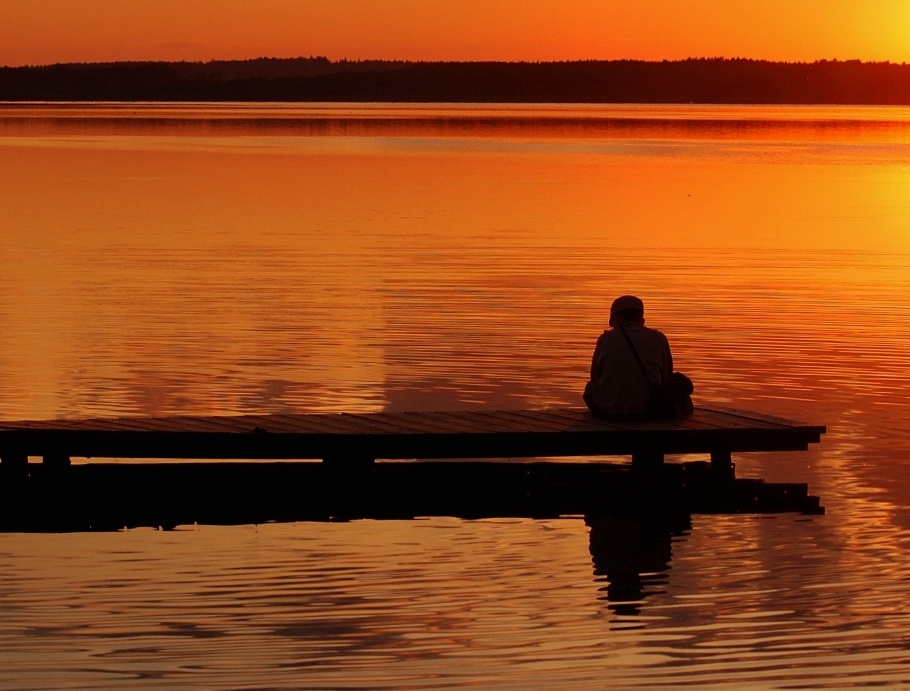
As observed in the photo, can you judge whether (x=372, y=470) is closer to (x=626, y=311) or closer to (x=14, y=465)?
(x=626, y=311)

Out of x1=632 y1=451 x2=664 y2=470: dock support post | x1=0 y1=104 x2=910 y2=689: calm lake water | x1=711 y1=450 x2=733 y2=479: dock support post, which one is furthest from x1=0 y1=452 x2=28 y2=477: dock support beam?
x1=711 y1=450 x2=733 y2=479: dock support post

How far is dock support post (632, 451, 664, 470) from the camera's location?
527 inches

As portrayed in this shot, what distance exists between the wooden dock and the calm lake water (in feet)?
1.68

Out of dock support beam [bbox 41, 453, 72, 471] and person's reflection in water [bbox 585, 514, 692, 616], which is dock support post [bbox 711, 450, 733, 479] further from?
dock support beam [bbox 41, 453, 72, 471]

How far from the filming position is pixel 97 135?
352 feet

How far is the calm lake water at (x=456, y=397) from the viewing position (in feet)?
30.4

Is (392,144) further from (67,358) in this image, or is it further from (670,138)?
(67,358)

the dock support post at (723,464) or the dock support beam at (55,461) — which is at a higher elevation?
the dock support beam at (55,461)

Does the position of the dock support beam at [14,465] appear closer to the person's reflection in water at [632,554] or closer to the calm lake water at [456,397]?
the calm lake water at [456,397]

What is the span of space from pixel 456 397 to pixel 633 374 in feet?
13.6

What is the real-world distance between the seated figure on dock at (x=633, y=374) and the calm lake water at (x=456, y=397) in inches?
40.0

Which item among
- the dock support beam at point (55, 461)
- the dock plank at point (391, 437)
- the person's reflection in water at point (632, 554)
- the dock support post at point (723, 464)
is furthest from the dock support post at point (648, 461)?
the dock support beam at point (55, 461)

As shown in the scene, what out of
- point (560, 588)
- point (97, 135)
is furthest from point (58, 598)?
point (97, 135)

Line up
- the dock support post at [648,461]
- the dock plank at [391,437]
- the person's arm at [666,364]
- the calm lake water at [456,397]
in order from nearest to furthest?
the calm lake water at [456,397] < the dock plank at [391,437] < the person's arm at [666,364] < the dock support post at [648,461]
